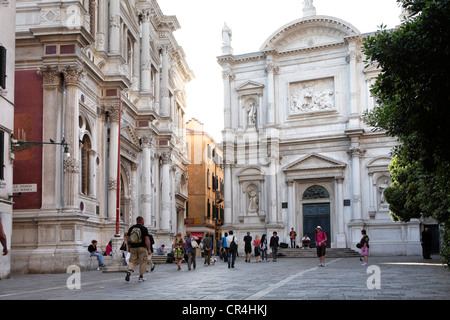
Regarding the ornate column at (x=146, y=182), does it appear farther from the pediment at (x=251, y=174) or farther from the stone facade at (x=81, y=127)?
the pediment at (x=251, y=174)

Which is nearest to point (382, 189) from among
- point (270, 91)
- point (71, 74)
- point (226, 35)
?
point (270, 91)

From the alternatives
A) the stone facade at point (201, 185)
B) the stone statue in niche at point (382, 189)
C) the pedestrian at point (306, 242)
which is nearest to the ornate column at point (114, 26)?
the pedestrian at point (306, 242)

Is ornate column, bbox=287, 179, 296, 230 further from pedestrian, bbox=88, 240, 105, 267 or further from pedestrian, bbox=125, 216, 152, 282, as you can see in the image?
pedestrian, bbox=125, 216, 152, 282

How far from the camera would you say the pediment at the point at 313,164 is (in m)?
41.4

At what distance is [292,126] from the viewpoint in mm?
43312

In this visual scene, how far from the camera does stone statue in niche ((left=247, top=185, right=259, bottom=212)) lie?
143 ft

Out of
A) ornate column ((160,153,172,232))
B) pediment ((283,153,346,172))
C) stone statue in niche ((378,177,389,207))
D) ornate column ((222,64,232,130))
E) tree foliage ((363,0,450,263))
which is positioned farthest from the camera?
ornate column ((222,64,232,130))

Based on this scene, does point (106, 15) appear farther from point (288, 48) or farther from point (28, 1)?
point (288, 48)

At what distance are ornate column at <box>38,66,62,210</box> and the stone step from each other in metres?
19.2

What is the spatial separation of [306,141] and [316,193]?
12.5 ft

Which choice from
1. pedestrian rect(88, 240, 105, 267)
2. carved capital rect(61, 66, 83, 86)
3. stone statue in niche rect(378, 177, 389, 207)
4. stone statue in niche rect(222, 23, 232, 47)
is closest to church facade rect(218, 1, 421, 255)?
stone statue in niche rect(378, 177, 389, 207)

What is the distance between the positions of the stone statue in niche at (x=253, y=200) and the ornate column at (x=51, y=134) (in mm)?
22341
